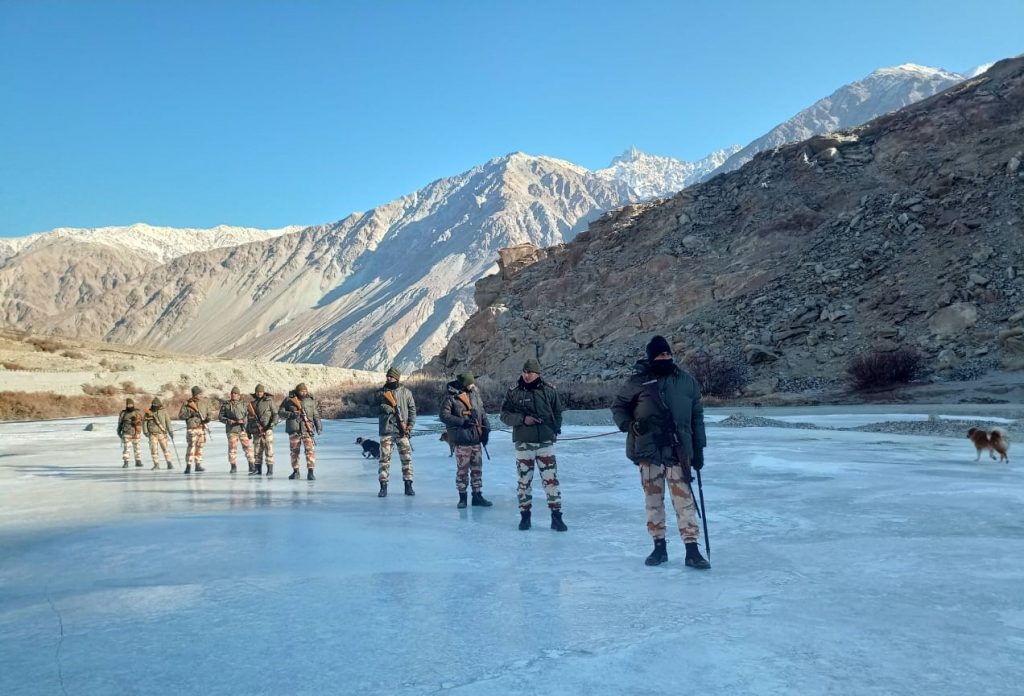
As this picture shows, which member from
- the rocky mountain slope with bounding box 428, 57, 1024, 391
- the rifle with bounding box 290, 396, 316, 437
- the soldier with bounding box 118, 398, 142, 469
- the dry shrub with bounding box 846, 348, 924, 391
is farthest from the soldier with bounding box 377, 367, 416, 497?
the rocky mountain slope with bounding box 428, 57, 1024, 391

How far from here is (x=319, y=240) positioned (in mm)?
168625

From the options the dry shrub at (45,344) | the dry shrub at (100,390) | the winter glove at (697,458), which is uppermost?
the dry shrub at (45,344)

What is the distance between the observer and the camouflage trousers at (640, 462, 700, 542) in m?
6.04

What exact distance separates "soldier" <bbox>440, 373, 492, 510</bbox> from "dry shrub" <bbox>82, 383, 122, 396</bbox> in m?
39.3

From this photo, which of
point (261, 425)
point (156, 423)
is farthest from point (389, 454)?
point (156, 423)

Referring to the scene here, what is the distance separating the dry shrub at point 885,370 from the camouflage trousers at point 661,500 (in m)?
23.7

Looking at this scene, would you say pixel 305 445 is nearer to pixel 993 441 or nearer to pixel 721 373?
pixel 993 441

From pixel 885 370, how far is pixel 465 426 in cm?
2245

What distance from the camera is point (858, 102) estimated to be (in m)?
171

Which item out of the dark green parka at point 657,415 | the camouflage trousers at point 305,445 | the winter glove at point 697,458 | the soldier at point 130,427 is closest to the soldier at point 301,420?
the camouflage trousers at point 305,445

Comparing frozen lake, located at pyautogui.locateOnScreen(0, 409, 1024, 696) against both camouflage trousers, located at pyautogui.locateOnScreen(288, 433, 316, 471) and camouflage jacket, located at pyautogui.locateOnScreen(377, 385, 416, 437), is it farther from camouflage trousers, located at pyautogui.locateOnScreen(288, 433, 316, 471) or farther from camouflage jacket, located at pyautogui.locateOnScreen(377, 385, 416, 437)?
camouflage trousers, located at pyautogui.locateOnScreen(288, 433, 316, 471)

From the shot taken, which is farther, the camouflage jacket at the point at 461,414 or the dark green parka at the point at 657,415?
the camouflage jacket at the point at 461,414

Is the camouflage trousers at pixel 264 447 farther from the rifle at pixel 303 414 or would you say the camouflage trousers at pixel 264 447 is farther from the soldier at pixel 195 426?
the soldier at pixel 195 426

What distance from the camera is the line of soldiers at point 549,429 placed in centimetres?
604
